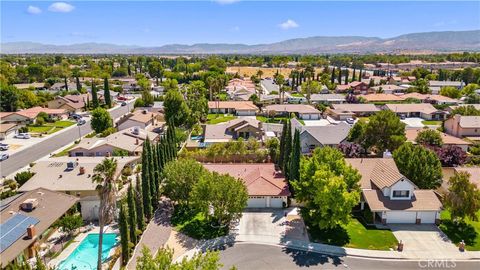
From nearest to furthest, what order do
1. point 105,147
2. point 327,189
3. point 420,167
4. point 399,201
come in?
point 327,189
point 399,201
point 420,167
point 105,147

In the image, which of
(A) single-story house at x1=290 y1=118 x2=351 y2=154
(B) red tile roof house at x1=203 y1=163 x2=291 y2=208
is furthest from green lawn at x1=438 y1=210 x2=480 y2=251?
(A) single-story house at x1=290 y1=118 x2=351 y2=154

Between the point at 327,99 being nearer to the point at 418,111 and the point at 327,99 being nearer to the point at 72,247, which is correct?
the point at 418,111

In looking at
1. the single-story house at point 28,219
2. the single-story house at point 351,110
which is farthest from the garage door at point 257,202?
the single-story house at point 351,110

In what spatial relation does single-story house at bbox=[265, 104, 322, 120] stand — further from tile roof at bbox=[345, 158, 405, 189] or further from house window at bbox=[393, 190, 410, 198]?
house window at bbox=[393, 190, 410, 198]

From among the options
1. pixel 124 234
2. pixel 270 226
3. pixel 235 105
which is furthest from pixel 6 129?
pixel 270 226

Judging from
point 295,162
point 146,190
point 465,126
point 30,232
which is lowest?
point 30,232

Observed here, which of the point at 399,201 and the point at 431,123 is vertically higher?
A: the point at 399,201
